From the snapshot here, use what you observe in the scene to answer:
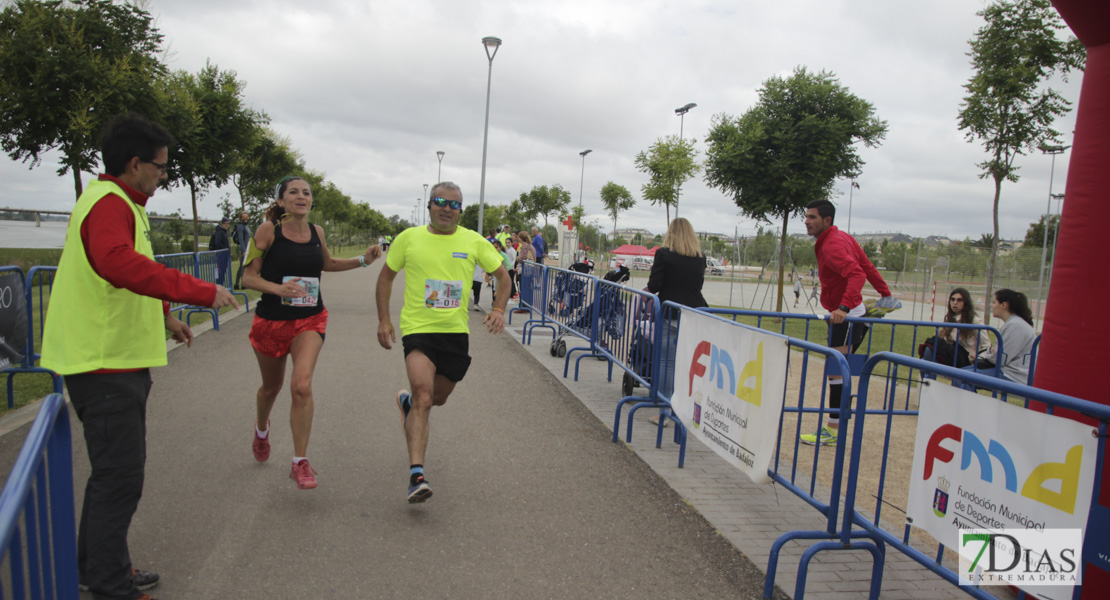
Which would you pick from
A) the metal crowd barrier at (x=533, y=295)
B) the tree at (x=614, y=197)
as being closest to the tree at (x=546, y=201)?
the tree at (x=614, y=197)

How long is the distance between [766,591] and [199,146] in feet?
64.3

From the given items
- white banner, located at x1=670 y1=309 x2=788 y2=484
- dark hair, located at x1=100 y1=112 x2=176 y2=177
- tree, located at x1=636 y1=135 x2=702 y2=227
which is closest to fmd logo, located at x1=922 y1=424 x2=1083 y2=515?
white banner, located at x1=670 y1=309 x2=788 y2=484

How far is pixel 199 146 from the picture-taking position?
18844mm

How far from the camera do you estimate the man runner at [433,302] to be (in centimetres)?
427

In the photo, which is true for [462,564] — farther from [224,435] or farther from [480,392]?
[480,392]

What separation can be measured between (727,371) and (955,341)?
451 centimetres

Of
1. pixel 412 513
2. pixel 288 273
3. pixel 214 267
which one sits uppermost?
pixel 288 273

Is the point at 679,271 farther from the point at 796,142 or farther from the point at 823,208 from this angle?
the point at 796,142

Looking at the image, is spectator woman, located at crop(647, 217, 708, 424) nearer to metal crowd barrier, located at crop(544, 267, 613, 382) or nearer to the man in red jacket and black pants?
the man in red jacket and black pants

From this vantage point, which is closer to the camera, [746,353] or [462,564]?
[462,564]

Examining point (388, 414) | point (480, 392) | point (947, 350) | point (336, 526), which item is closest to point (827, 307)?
point (947, 350)

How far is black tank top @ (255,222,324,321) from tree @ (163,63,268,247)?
13957 mm

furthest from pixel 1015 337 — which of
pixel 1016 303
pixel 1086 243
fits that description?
pixel 1086 243

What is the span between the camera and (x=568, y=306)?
963 cm
